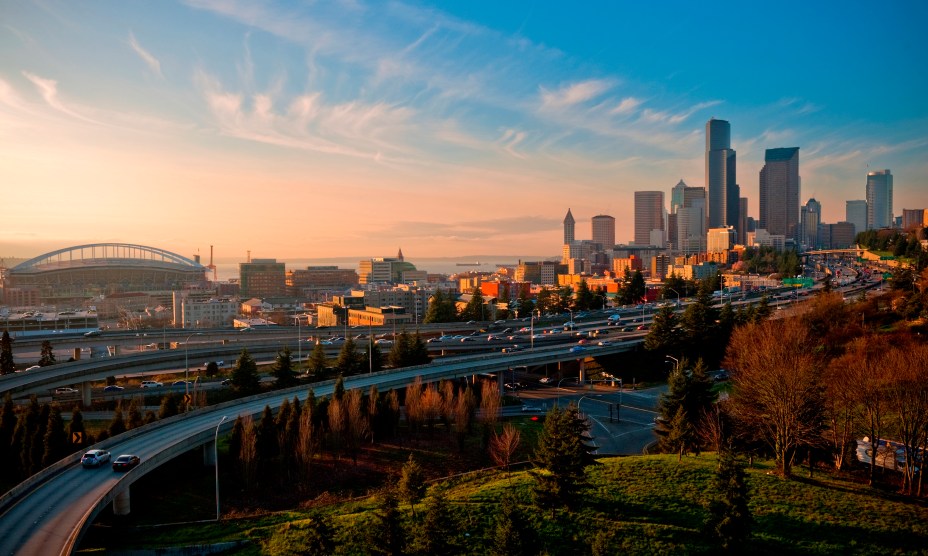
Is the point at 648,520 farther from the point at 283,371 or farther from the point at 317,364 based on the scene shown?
the point at 317,364

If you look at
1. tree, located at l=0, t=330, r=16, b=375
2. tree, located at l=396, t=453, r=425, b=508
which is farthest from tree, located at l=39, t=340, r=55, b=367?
tree, located at l=396, t=453, r=425, b=508

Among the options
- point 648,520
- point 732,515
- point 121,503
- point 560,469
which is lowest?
point 121,503

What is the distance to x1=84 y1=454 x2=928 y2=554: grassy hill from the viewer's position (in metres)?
16.8

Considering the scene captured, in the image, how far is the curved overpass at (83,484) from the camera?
16.5 meters

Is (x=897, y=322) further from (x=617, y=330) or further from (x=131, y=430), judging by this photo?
(x=131, y=430)

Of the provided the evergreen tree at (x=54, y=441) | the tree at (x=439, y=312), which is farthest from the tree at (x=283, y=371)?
the tree at (x=439, y=312)

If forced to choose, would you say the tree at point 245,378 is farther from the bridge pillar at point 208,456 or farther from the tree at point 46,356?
the tree at point 46,356

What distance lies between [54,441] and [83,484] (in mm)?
5502

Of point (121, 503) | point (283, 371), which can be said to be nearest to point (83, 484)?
point (121, 503)

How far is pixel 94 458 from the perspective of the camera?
72.4 feet

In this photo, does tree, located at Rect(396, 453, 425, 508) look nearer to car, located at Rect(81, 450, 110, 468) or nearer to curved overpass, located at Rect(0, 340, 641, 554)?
curved overpass, located at Rect(0, 340, 641, 554)

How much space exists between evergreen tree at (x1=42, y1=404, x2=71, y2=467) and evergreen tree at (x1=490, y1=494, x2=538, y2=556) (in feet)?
62.9

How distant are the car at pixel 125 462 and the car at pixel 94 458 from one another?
31.9 inches

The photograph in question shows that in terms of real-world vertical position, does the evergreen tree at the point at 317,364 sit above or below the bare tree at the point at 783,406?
below
